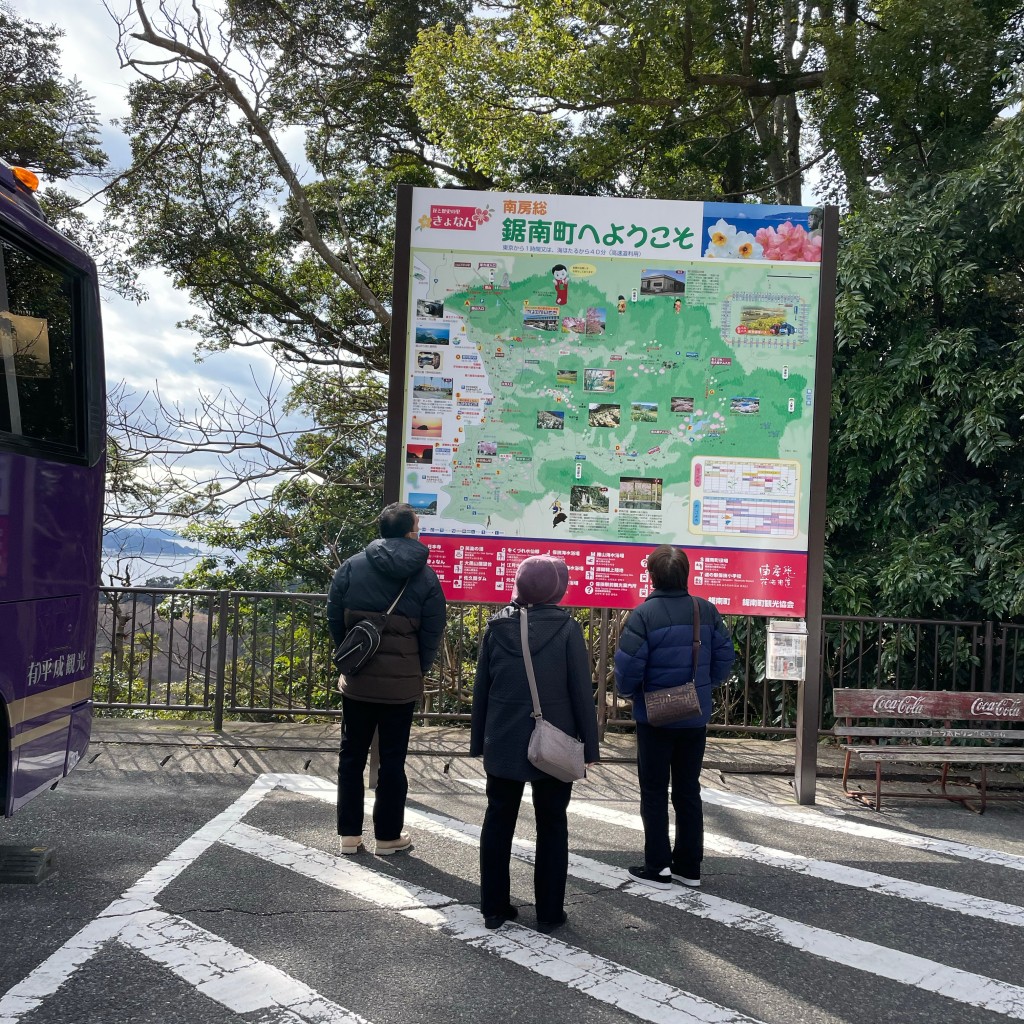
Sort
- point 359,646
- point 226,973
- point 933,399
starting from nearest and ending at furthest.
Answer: point 226,973
point 359,646
point 933,399

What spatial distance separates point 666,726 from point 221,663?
5.02 metres

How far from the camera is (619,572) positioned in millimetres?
7195

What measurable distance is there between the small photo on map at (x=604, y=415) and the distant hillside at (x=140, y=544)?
728cm

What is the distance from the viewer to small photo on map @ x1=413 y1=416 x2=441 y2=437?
7207 mm

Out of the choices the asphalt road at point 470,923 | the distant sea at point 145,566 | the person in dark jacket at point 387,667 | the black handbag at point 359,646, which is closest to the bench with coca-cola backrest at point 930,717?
the asphalt road at point 470,923

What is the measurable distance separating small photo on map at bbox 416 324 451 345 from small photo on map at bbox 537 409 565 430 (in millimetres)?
860

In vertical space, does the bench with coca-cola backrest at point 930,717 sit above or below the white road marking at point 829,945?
above

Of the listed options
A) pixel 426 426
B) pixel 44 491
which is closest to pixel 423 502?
pixel 426 426

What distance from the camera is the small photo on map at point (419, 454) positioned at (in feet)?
23.6

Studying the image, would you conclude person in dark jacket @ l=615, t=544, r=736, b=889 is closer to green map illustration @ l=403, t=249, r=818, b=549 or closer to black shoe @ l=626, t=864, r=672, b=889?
black shoe @ l=626, t=864, r=672, b=889

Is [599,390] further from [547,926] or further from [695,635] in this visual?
[547,926]

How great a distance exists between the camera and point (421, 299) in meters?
7.23

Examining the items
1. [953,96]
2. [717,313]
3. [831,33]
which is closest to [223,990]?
[717,313]

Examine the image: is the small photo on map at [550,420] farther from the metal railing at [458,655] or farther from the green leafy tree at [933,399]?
the green leafy tree at [933,399]
